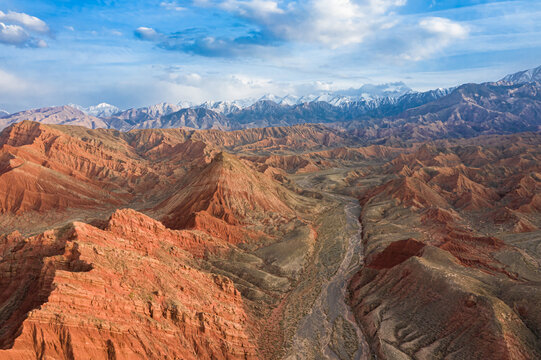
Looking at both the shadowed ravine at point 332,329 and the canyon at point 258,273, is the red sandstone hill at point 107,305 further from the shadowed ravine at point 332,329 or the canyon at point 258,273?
the shadowed ravine at point 332,329

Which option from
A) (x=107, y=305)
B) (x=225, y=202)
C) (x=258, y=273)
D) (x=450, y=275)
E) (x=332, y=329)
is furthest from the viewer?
(x=225, y=202)

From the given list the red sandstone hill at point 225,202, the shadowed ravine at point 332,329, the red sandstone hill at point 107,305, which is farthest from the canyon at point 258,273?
the red sandstone hill at point 225,202

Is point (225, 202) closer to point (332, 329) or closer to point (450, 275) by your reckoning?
point (332, 329)

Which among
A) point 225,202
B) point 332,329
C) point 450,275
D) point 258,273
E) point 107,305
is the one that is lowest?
point 332,329

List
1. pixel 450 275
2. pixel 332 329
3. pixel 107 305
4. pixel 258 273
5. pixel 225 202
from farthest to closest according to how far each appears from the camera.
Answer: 1. pixel 225 202
2. pixel 258 273
3. pixel 450 275
4. pixel 332 329
5. pixel 107 305

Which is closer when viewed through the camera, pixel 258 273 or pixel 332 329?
pixel 332 329

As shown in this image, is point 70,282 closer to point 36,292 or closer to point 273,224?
point 36,292

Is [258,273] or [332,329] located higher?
[258,273]

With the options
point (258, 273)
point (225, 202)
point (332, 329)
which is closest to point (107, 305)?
point (332, 329)

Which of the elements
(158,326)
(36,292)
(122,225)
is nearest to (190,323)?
(158,326)
